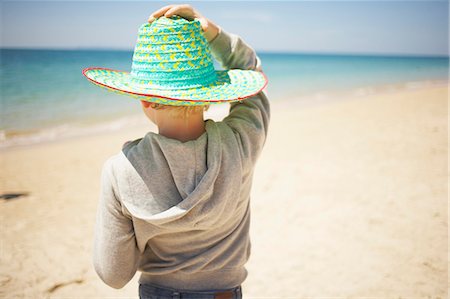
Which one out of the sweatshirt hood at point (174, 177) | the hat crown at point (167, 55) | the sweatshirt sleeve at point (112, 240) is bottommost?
the sweatshirt sleeve at point (112, 240)

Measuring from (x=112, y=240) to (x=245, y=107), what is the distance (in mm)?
622

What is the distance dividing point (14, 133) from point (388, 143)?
7608 mm

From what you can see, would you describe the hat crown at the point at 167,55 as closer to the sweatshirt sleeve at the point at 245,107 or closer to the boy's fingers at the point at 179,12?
the boy's fingers at the point at 179,12

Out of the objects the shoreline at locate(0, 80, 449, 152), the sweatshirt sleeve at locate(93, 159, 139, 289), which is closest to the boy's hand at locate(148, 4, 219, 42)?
the sweatshirt sleeve at locate(93, 159, 139, 289)

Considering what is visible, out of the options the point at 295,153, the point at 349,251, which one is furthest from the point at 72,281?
the point at 295,153

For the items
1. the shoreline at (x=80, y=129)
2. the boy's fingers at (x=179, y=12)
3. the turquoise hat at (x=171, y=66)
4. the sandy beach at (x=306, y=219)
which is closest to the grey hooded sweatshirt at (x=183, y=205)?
the turquoise hat at (x=171, y=66)

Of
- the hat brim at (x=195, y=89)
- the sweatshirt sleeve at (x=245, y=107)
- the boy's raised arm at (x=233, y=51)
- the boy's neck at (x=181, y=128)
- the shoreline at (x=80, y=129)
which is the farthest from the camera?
the shoreline at (x=80, y=129)

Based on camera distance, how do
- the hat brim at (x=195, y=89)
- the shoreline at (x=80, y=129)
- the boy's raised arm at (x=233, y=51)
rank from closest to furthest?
the hat brim at (x=195, y=89), the boy's raised arm at (x=233, y=51), the shoreline at (x=80, y=129)

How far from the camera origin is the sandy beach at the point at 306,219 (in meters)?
2.78

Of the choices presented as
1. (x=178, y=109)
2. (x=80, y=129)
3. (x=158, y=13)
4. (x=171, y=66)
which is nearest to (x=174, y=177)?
(x=178, y=109)

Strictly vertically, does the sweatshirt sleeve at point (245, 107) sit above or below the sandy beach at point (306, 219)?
above

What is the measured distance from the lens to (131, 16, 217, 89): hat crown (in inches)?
38.9

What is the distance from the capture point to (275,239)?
3418 millimetres

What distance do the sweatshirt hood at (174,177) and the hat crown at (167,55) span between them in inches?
6.2
